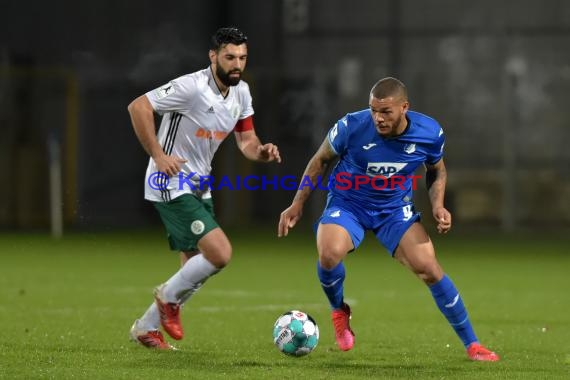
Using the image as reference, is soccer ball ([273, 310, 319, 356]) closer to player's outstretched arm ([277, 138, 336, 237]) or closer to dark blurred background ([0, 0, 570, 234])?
player's outstretched arm ([277, 138, 336, 237])

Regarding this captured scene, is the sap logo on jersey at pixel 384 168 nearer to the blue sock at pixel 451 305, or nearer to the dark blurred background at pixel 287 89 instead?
the blue sock at pixel 451 305

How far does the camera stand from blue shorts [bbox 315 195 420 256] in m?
7.84

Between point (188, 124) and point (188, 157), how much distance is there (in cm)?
22

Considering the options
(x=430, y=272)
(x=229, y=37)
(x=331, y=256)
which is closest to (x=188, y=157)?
(x=229, y=37)

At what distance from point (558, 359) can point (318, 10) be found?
19.3 meters

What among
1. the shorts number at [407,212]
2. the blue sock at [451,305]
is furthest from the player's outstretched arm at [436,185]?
the blue sock at [451,305]

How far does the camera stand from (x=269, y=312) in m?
10.6

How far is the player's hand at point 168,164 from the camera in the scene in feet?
25.7

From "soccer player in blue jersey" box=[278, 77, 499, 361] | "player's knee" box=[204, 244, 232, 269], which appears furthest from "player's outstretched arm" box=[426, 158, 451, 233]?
"player's knee" box=[204, 244, 232, 269]

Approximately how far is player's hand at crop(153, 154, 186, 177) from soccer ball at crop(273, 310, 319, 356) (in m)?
1.15

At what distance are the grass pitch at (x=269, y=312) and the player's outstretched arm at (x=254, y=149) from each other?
1258 mm

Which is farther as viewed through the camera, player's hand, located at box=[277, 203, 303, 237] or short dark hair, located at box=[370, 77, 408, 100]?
player's hand, located at box=[277, 203, 303, 237]

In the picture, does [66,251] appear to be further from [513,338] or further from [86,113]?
[513,338]

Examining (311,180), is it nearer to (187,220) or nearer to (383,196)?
(383,196)
